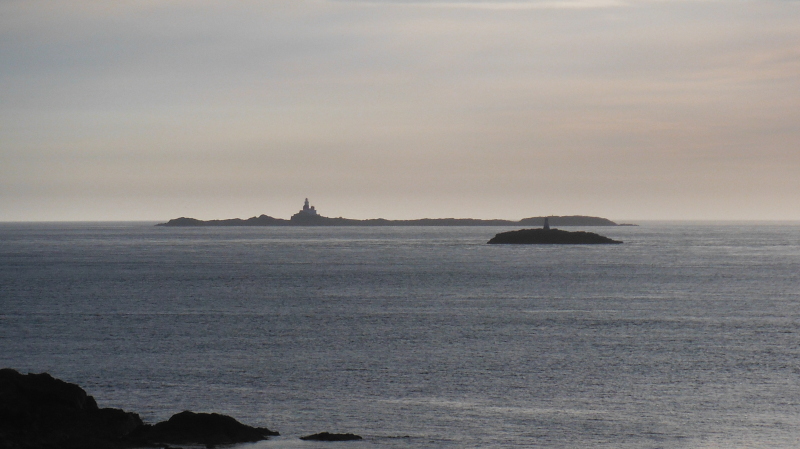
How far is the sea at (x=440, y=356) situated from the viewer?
1083 inches

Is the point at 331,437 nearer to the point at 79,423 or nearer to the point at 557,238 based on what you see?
the point at 79,423

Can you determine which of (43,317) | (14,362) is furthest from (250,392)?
(43,317)

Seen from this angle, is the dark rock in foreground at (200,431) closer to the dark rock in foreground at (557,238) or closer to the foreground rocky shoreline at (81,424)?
the foreground rocky shoreline at (81,424)

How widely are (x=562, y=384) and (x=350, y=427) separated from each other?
33.8ft

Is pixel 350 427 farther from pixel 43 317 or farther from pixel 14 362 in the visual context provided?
pixel 43 317

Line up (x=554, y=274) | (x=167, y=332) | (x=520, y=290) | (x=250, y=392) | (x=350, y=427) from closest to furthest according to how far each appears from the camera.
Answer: (x=350, y=427), (x=250, y=392), (x=167, y=332), (x=520, y=290), (x=554, y=274)

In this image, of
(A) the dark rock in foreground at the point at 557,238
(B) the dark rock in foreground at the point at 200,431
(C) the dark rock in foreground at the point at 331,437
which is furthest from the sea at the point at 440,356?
(A) the dark rock in foreground at the point at 557,238

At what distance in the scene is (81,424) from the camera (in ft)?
77.4

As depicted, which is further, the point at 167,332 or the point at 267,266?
the point at 267,266

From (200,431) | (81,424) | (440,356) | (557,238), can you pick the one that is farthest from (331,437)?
(557,238)

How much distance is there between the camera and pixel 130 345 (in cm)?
4388

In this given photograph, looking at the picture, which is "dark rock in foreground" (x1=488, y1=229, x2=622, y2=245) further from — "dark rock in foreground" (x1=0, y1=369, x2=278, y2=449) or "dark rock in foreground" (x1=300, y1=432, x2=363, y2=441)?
"dark rock in foreground" (x1=0, y1=369, x2=278, y2=449)

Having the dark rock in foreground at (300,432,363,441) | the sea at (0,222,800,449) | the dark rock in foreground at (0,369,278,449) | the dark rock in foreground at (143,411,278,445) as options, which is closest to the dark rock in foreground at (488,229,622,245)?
the sea at (0,222,800,449)

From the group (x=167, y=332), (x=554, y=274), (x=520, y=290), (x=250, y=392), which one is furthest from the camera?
(x=554, y=274)
